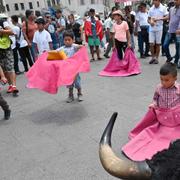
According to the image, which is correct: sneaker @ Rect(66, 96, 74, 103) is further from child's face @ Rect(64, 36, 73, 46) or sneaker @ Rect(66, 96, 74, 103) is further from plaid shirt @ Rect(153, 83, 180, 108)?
plaid shirt @ Rect(153, 83, 180, 108)

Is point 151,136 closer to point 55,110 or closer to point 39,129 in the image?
point 39,129

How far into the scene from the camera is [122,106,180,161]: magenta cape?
3879 millimetres

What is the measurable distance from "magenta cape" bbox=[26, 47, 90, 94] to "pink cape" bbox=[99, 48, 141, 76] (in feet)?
7.42

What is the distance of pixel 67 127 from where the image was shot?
500cm

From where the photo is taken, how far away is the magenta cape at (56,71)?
18.1ft

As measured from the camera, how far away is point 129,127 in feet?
15.5

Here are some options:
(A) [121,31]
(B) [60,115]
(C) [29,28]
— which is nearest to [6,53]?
(B) [60,115]

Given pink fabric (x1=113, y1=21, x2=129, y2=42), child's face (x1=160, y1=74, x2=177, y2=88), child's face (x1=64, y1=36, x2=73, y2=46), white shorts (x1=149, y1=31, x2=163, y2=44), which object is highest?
child's face (x1=64, y1=36, x2=73, y2=46)

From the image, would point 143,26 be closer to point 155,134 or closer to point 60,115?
point 60,115

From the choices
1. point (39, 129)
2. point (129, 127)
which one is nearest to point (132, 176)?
point (129, 127)

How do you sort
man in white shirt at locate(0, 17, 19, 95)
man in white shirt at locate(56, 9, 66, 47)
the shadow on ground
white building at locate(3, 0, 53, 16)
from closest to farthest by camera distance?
1. the shadow on ground
2. man in white shirt at locate(0, 17, 19, 95)
3. man in white shirt at locate(56, 9, 66, 47)
4. white building at locate(3, 0, 53, 16)

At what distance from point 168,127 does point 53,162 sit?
1.44 meters

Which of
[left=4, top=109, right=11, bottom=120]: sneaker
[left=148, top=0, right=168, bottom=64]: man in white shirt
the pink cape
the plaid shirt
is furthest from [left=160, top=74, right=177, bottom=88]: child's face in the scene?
[left=148, top=0, right=168, bottom=64]: man in white shirt

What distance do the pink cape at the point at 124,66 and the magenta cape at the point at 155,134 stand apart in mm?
3735
